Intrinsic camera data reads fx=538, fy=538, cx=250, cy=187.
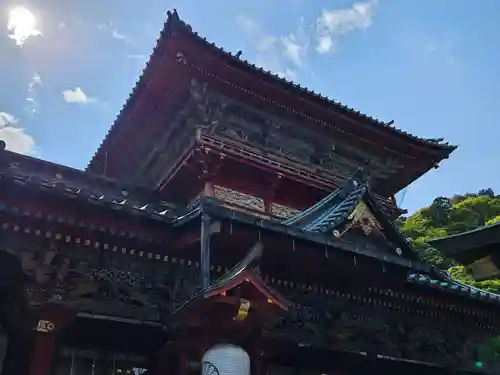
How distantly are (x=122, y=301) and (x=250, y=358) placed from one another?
1975 millimetres

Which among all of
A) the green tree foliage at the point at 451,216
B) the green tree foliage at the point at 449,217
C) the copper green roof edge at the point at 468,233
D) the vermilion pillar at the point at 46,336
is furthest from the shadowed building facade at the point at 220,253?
the green tree foliage at the point at 451,216

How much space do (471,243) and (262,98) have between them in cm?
906

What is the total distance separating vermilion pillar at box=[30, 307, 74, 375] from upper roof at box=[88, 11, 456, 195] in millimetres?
7124

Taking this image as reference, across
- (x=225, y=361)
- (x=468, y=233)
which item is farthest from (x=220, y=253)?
(x=468, y=233)

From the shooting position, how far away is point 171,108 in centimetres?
1387

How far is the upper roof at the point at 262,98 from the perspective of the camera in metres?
12.5

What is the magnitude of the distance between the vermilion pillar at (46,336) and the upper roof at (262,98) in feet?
23.4

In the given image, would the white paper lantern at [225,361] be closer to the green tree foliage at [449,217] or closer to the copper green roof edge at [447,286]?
the copper green roof edge at [447,286]

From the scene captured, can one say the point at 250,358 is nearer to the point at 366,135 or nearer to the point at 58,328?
the point at 58,328

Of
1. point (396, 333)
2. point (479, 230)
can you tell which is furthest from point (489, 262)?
point (396, 333)

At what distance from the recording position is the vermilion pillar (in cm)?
694

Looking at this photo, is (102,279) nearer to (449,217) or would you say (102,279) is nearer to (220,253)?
(220,253)

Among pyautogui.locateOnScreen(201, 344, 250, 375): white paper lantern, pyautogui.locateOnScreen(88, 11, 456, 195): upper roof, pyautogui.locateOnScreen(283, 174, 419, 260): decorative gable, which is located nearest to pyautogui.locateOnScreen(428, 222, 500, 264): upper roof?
pyautogui.locateOnScreen(201, 344, 250, 375): white paper lantern

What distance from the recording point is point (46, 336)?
23.3ft
